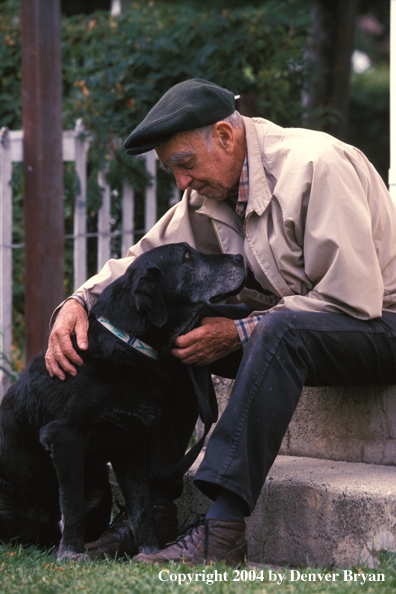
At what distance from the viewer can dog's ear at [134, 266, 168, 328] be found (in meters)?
2.67

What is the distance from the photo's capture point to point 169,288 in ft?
9.40

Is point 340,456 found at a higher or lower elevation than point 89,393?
lower

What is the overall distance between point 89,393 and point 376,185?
56.0 inches

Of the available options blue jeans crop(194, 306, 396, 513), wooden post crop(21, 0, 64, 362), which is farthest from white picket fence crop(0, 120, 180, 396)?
blue jeans crop(194, 306, 396, 513)

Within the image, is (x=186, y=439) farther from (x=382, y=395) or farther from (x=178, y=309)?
(x=382, y=395)

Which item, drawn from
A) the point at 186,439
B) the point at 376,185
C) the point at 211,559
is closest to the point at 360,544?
the point at 211,559

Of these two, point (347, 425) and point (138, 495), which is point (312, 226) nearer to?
point (347, 425)

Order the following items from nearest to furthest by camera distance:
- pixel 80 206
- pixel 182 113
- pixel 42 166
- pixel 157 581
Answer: pixel 157 581, pixel 182 113, pixel 42 166, pixel 80 206

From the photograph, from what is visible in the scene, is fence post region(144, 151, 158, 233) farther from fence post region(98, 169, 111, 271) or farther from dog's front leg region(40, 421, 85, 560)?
dog's front leg region(40, 421, 85, 560)

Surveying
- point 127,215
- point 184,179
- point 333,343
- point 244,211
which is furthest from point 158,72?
point 333,343

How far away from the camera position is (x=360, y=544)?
242 cm

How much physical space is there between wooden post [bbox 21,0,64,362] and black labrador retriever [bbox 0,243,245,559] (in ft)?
6.16

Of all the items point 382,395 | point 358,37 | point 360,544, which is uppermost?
point 358,37

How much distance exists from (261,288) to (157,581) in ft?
4.64
